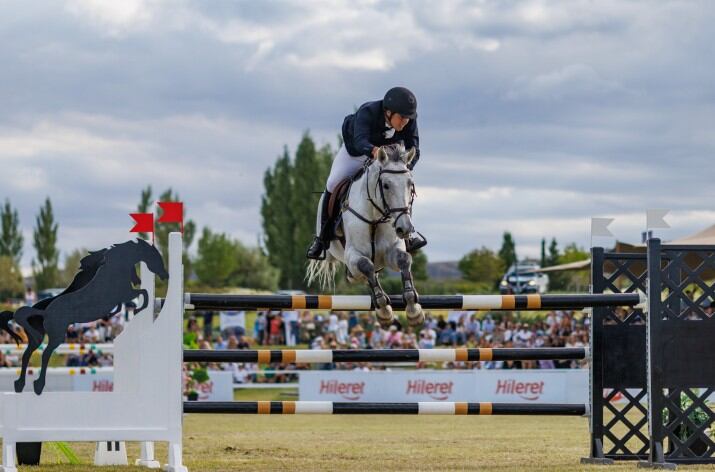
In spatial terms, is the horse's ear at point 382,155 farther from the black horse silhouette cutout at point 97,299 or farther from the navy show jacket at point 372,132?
the black horse silhouette cutout at point 97,299

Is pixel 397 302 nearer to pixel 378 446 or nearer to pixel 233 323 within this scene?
pixel 378 446

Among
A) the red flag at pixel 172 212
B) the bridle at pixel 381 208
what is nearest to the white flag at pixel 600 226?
the bridle at pixel 381 208

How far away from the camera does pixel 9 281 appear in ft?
215

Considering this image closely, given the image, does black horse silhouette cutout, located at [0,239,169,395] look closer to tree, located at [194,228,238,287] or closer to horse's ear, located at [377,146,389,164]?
horse's ear, located at [377,146,389,164]

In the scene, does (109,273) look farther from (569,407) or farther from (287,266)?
(287,266)

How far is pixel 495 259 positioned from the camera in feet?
220

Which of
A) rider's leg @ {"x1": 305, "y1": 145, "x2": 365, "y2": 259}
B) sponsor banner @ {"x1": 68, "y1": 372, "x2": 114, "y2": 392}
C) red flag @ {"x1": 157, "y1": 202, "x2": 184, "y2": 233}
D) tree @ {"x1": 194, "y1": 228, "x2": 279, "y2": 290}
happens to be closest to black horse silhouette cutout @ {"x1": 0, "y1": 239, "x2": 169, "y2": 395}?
red flag @ {"x1": 157, "y1": 202, "x2": 184, "y2": 233}

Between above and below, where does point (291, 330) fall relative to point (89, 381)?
above

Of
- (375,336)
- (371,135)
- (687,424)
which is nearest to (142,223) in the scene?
(371,135)

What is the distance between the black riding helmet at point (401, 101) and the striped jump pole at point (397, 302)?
124 cm

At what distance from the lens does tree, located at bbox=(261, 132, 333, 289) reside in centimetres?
5769

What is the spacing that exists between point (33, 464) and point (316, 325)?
19441 mm

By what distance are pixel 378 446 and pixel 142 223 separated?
164 inches

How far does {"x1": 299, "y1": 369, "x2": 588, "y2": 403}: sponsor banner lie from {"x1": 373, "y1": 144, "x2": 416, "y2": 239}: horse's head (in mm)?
11476
